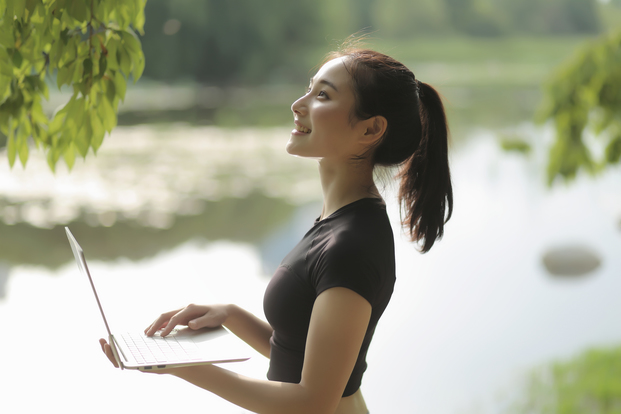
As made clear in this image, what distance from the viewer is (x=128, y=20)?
98 cm

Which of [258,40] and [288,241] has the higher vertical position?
[258,40]

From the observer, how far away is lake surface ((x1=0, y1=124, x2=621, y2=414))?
3098 millimetres

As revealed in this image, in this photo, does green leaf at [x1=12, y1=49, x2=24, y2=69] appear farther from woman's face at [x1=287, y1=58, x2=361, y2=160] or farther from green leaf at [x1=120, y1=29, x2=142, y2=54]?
woman's face at [x1=287, y1=58, x2=361, y2=160]

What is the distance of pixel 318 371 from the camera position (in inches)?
28.6

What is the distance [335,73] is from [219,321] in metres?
0.39

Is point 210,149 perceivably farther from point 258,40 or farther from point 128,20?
point 128,20

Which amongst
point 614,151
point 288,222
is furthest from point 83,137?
point 288,222

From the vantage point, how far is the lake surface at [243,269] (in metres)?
3.10

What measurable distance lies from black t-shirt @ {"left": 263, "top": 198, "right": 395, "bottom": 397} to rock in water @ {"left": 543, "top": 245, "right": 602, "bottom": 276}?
455 cm

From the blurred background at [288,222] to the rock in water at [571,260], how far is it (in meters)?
0.03

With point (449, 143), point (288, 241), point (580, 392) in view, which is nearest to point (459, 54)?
point (288, 241)

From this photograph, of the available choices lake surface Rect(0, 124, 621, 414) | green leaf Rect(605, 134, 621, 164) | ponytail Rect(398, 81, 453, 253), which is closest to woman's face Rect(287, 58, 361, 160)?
ponytail Rect(398, 81, 453, 253)

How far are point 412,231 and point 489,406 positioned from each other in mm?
2172

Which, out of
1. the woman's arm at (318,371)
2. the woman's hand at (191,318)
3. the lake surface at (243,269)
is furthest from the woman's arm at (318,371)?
the lake surface at (243,269)
